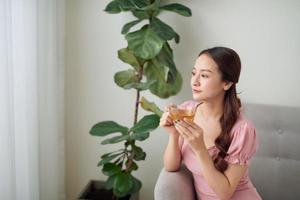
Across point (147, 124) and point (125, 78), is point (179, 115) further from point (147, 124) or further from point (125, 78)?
point (125, 78)

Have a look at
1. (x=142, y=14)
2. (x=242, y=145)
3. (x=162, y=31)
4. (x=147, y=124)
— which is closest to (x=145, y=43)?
(x=162, y=31)

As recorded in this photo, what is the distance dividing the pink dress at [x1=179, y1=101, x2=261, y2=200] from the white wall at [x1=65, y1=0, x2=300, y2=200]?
530mm

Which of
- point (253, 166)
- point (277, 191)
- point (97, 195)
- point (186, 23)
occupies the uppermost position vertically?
point (186, 23)

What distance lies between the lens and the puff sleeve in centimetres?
128

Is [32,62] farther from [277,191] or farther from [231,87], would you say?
[277,191]

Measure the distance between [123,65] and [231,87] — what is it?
823 mm

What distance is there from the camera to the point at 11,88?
140 centimetres

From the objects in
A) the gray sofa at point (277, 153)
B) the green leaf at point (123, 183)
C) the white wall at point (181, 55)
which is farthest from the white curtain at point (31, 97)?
the gray sofa at point (277, 153)

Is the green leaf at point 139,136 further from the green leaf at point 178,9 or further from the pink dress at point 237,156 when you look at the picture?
the green leaf at point 178,9

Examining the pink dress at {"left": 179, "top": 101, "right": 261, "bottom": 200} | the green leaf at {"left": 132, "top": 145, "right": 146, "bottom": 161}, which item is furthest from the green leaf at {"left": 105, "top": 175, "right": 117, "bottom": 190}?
the pink dress at {"left": 179, "top": 101, "right": 261, "bottom": 200}

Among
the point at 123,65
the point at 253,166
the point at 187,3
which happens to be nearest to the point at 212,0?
the point at 187,3

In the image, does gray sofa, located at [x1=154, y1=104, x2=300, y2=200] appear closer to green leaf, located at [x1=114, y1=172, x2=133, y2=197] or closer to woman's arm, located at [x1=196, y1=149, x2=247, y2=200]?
woman's arm, located at [x1=196, y1=149, x2=247, y2=200]

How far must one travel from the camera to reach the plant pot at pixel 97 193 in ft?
6.18

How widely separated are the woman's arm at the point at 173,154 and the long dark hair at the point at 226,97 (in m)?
0.17
